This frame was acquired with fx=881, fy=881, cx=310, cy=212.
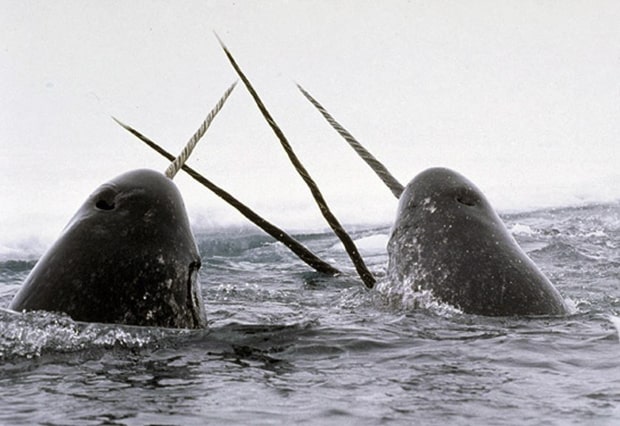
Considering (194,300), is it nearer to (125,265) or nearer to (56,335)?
(125,265)

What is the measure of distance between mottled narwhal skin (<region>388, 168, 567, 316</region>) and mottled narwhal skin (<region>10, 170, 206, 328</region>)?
4.92 feet

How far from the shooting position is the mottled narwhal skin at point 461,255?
526 centimetres

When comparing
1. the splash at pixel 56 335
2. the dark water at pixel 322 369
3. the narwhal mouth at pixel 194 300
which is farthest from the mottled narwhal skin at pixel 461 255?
the splash at pixel 56 335

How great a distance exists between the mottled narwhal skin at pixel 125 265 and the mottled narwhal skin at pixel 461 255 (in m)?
1.50

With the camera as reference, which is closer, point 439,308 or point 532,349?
point 532,349

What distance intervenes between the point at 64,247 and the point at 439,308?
2.21 metres

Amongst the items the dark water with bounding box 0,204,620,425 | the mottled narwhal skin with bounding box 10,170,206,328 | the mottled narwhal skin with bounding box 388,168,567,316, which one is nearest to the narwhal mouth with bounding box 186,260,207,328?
the mottled narwhal skin with bounding box 10,170,206,328

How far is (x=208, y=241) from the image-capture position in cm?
1374

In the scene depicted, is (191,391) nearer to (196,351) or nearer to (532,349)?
(196,351)

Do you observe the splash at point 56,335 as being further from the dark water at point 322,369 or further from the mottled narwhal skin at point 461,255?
the mottled narwhal skin at point 461,255

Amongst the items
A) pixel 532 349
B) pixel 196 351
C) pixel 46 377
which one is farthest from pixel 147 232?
pixel 532 349

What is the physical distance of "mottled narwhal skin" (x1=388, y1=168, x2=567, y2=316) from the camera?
17.3 ft

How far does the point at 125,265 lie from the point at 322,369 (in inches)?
50.1

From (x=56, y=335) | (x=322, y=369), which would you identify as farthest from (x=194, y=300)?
(x=322, y=369)
